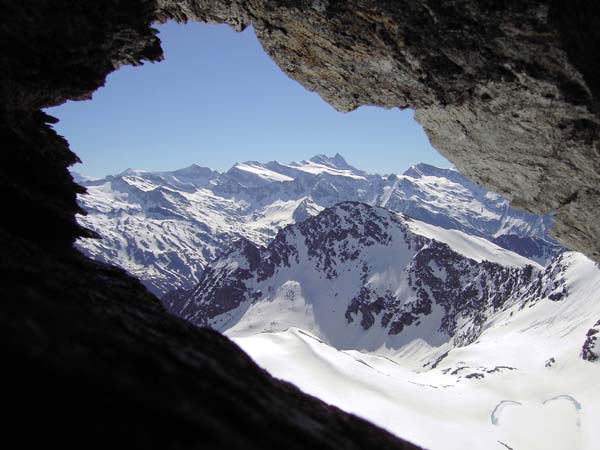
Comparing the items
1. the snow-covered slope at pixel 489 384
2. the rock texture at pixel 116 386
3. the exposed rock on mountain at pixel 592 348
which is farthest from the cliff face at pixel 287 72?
the exposed rock on mountain at pixel 592 348

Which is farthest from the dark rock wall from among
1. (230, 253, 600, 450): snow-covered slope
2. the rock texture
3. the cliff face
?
(230, 253, 600, 450): snow-covered slope

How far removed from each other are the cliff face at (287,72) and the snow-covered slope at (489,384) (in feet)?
158

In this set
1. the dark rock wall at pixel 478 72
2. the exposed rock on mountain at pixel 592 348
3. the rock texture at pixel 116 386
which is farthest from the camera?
the exposed rock on mountain at pixel 592 348

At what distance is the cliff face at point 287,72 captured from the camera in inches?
167

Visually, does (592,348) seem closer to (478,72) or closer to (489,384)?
(489,384)

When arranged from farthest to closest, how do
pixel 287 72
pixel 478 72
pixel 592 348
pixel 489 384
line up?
pixel 489 384 → pixel 592 348 → pixel 287 72 → pixel 478 72

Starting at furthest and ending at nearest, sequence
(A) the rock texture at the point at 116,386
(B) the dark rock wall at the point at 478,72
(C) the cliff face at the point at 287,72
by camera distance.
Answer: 1. (B) the dark rock wall at the point at 478,72
2. (C) the cliff face at the point at 287,72
3. (A) the rock texture at the point at 116,386

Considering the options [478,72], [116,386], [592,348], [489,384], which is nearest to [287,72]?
[478,72]

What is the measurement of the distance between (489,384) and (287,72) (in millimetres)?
105439

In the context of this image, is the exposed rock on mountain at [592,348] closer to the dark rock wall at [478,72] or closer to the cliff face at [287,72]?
the cliff face at [287,72]

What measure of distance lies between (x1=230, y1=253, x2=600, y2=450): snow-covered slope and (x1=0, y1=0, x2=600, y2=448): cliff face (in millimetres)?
48163

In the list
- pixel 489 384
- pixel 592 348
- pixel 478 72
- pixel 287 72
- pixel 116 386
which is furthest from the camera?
pixel 489 384

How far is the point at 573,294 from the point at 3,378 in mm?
173394

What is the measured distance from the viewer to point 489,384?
101 meters
